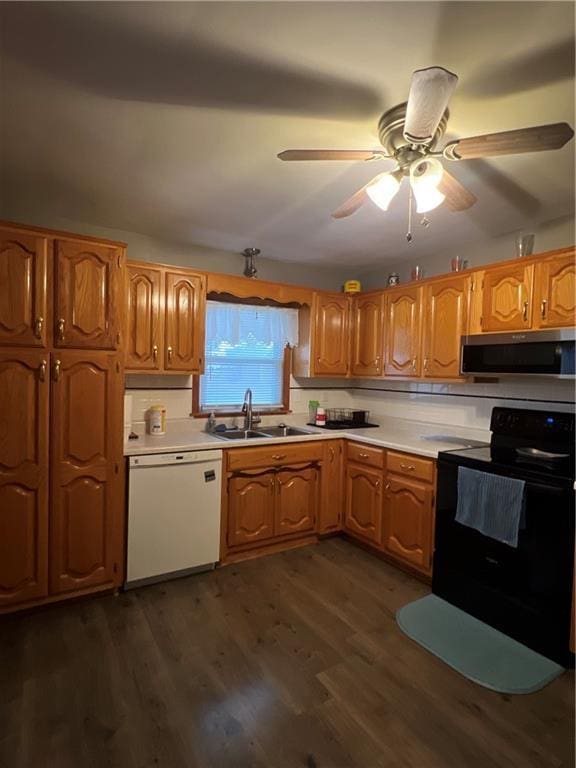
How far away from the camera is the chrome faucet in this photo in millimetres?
3486

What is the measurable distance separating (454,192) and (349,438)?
2091 millimetres

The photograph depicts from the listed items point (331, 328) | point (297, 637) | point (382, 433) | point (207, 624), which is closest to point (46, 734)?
point (207, 624)

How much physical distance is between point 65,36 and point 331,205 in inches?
60.2

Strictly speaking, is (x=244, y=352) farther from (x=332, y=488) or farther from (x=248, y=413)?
(x=332, y=488)

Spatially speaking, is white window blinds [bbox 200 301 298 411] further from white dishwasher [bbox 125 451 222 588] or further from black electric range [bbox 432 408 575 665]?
black electric range [bbox 432 408 575 665]

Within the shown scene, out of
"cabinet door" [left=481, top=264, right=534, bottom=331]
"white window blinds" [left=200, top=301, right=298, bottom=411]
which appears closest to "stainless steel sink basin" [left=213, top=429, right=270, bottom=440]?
"white window blinds" [left=200, top=301, right=298, bottom=411]

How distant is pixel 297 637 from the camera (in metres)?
2.17

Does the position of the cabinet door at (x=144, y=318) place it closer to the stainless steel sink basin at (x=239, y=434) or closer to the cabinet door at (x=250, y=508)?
the stainless steel sink basin at (x=239, y=434)

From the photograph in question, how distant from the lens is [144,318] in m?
→ 2.87

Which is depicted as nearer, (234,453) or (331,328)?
(234,453)

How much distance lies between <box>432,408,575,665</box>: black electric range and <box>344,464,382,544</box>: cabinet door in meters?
0.54

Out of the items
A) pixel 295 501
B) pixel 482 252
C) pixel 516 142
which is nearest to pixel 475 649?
pixel 295 501

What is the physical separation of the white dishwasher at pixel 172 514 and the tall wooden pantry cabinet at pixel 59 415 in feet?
0.35

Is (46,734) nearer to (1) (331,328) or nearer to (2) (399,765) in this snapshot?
(2) (399,765)
